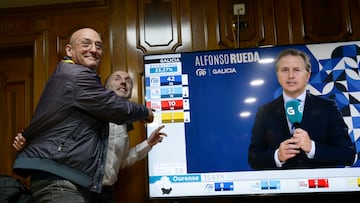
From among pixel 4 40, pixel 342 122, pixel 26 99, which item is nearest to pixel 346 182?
pixel 342 122

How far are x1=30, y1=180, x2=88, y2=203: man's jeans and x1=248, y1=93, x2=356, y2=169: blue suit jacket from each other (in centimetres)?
113

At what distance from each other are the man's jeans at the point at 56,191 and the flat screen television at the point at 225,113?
0.80 metres

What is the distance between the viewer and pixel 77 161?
1.65m

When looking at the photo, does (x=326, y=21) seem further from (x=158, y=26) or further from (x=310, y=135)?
(x=158, y=26)

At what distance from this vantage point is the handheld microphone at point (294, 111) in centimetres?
238

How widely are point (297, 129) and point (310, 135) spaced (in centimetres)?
8

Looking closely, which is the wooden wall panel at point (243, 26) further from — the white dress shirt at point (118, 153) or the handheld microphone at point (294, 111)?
the white dress shirt at point (118, 153)

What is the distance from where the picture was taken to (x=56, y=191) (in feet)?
5.31

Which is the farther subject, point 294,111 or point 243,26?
point 243,26

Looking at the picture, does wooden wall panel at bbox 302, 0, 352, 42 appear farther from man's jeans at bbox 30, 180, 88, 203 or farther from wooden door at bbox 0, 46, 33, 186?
wooden door at bbox 0, 46, 33, 186

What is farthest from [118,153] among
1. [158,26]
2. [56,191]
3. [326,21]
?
[326,21]

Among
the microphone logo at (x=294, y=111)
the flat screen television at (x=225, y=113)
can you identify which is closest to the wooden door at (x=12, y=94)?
the flat screen television at (x=225, y=113)

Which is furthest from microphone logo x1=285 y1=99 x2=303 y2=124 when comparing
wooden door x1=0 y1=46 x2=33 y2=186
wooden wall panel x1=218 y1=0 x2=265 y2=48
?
wooden door x1=0 y1=46 x2=33 y2=186

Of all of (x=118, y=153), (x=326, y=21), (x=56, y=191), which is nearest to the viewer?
(x=56, y=191)
